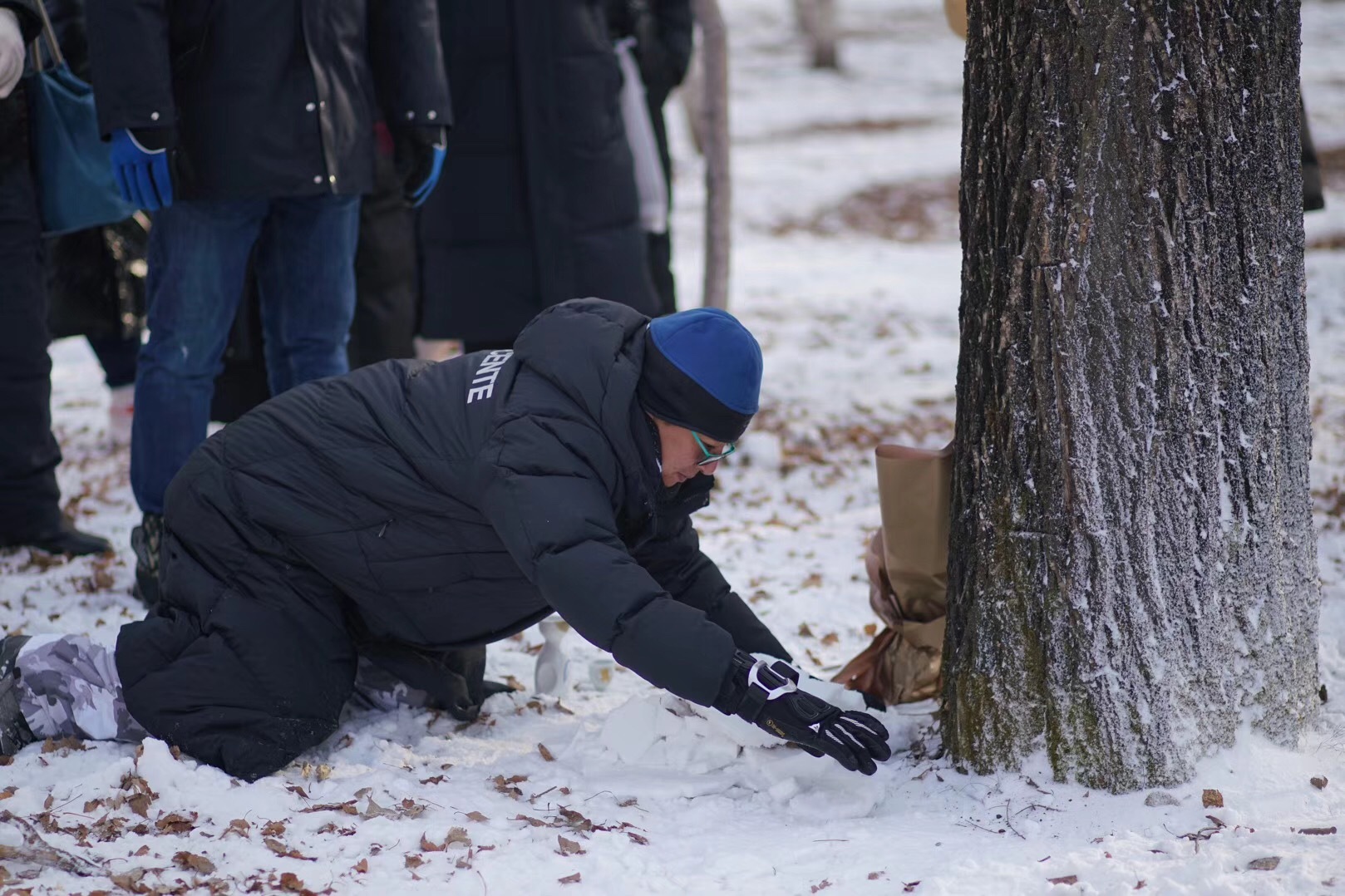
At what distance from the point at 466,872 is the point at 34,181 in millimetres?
2522

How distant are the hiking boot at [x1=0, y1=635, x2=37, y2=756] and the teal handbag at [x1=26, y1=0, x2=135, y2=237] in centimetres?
143

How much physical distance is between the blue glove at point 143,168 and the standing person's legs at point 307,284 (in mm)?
386

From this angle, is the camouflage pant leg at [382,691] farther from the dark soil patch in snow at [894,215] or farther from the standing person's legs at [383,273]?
the dark soil patch in snow at [894,215]

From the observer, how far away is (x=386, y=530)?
2.75 m

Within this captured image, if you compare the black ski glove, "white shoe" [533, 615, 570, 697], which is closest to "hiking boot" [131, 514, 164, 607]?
"white shoe" [533, 615, 570, 697]

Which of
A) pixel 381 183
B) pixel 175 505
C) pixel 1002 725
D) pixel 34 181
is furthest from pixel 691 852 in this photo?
pixel 381 183

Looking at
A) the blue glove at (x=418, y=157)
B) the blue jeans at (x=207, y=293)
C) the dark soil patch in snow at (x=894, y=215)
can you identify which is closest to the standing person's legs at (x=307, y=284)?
the blue jeans at (x=207, y=293)

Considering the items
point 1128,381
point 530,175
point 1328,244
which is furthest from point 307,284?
point 1328,244

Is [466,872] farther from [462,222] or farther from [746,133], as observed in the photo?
[746,133]

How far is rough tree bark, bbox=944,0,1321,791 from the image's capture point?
2400 mm

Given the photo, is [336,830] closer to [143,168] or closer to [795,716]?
[795,716]

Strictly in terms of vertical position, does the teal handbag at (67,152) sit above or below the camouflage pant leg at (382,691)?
above

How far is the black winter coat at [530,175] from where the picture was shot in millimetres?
4480

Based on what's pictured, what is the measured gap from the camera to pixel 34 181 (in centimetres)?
380
